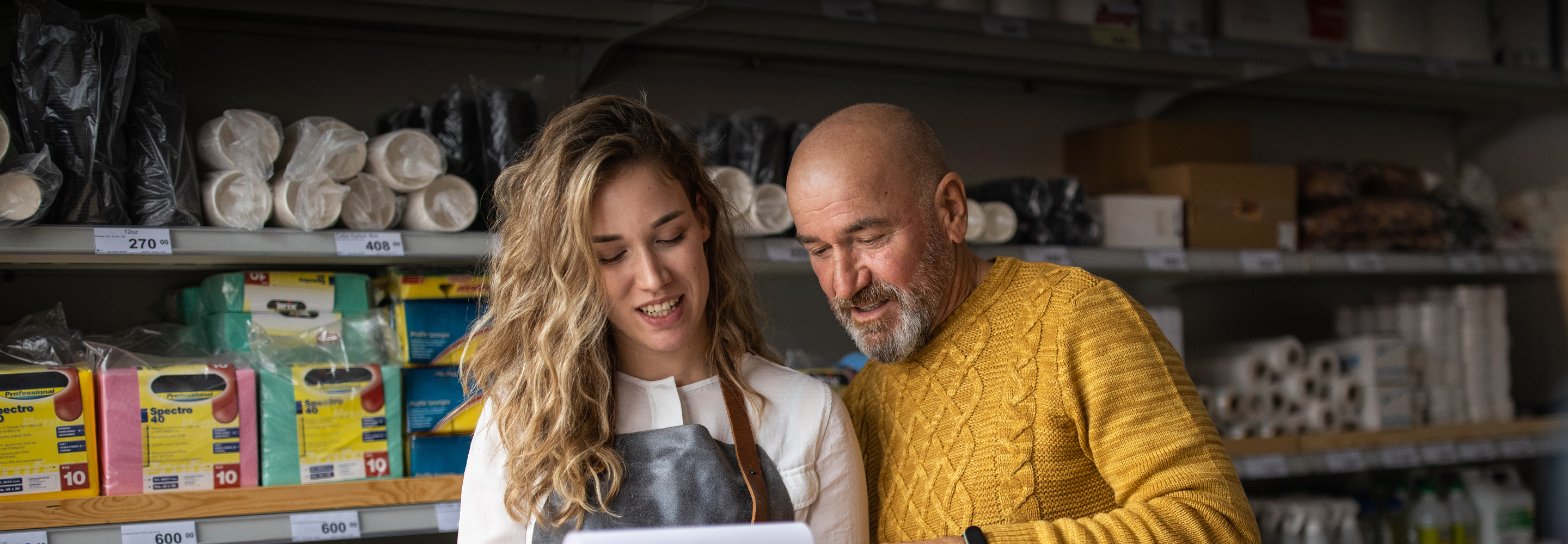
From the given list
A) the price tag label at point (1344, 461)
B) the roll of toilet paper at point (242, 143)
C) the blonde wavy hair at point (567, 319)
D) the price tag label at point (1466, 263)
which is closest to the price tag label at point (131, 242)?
the roll of toilet paper at point (242, 143)

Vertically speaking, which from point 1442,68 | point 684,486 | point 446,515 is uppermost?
point 1442,68

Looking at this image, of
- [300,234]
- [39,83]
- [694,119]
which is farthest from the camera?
[694,119]

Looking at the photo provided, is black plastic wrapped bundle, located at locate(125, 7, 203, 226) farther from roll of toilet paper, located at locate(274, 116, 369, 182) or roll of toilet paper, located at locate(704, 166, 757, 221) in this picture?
roll of toilet paper, located at locate(704, 166, 757, 221)

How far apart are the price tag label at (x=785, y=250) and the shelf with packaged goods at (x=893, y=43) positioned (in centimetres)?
52

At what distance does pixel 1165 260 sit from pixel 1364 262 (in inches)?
30.2

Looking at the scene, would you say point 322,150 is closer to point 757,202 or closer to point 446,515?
point 446,515

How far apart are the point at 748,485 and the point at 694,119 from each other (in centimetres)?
161

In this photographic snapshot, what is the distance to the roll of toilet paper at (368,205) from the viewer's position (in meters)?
1.93

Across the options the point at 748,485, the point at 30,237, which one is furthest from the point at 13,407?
the point at 748,485

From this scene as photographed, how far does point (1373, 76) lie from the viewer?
3.24 m

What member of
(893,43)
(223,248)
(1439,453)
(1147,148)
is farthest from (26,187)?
(1439,453)

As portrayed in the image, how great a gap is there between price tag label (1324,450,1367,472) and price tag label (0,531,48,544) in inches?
116

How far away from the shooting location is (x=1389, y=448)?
3006 mm

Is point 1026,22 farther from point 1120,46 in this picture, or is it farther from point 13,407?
point 13,407
